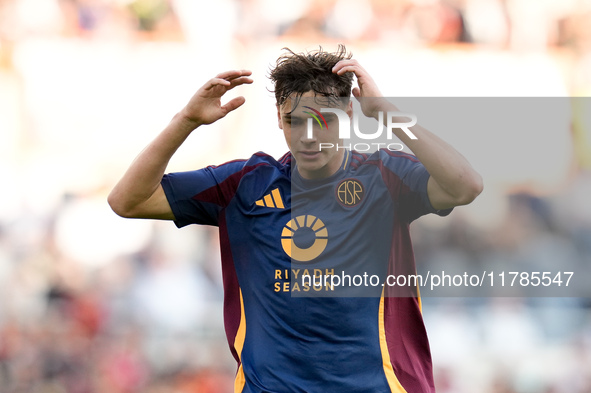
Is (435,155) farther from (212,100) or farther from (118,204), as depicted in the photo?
(118,204)

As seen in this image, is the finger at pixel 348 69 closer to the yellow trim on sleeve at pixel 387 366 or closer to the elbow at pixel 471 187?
the elbow at pixel 471 187

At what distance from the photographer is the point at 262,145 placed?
25.0 ft

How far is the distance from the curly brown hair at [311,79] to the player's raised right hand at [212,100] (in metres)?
0.29

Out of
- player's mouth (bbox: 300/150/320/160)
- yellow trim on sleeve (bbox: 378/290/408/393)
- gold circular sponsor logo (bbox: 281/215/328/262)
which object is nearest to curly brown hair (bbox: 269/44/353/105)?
player's mouth (bbox: 300/150/320/160)

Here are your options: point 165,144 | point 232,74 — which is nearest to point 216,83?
point 232,74

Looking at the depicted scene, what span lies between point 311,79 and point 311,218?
57 centimetres

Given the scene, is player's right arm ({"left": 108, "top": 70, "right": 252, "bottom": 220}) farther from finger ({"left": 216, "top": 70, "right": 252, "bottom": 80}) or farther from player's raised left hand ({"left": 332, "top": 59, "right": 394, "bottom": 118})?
player's raised left hand ({"left": 332, "top": 59, "right": 394, "bottom": 118})

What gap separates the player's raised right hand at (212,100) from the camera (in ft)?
8.30

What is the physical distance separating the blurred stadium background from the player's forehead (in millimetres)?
4219

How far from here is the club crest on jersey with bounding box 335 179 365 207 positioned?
2.71 metres

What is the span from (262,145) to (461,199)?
5.28 meters

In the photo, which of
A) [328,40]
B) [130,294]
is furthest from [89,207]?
[328,40]

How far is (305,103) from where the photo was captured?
8.98 feet

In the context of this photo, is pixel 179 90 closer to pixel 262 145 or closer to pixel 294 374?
pixel 262 145
